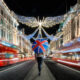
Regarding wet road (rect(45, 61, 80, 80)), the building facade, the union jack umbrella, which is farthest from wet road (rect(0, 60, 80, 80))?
the building facade

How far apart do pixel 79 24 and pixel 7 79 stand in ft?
97.9

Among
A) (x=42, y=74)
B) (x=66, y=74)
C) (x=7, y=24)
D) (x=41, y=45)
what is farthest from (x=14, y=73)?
(x=7, y=24)

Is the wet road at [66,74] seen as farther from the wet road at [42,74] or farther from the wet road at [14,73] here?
the wet road at [14,73]

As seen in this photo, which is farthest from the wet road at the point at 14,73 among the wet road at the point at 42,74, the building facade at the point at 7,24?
the building facade at the point at 7,24

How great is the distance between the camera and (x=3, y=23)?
3706 centimetres

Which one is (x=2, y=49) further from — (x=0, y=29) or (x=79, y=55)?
(x=0, y=29)

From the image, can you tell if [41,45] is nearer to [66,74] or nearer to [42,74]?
[42,74]

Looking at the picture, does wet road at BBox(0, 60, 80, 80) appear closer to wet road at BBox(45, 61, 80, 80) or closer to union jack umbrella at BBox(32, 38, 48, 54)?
wet road at BBox(45, 61, 80, 80)

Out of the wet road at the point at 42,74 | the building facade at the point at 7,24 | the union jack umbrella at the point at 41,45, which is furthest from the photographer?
the building facade at the point at 7,24

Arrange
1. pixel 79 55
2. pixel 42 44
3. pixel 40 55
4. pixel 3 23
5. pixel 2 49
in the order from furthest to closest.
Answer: pixel 3 23 < pixel 2 49 < pixel 79 55 < pixel 40 55 < pixel 42 44

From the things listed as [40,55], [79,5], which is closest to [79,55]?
[40,55]

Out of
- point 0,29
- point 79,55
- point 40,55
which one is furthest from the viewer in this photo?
point 0,29

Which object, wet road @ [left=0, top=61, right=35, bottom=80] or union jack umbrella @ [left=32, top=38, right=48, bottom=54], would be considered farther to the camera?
wet road @ [left=0, top=61, right=35, bottom=80]

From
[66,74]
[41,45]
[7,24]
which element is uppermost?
[7,24]
